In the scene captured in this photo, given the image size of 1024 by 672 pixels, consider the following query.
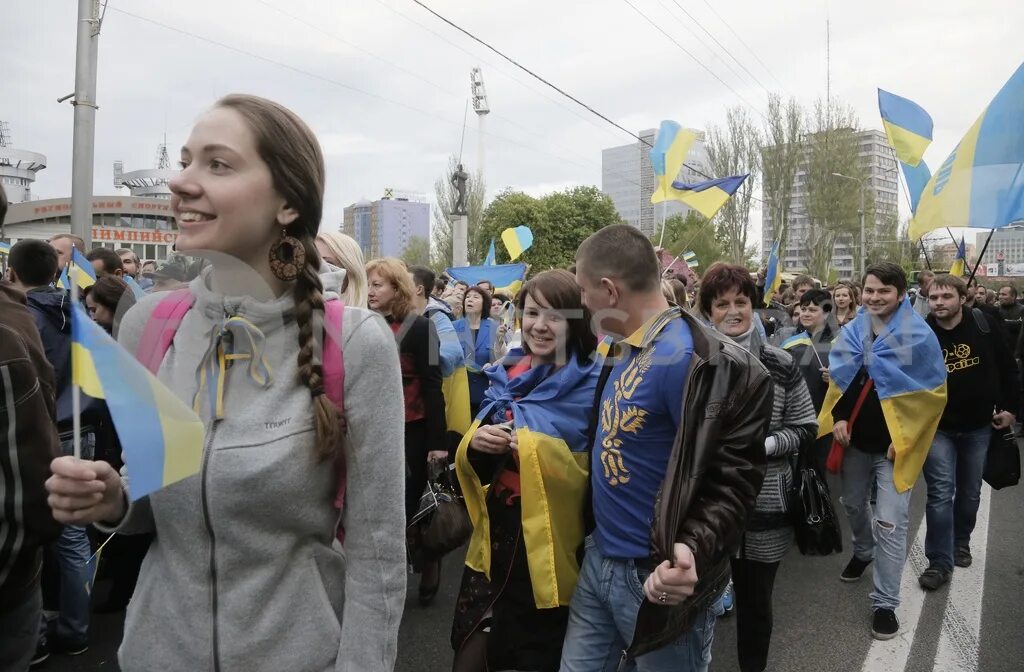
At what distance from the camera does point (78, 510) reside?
1.23 metres

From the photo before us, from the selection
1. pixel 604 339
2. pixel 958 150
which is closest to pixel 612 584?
pixel 604 339

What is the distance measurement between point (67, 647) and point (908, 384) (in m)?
4.65

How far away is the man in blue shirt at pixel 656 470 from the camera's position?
6.72 feet

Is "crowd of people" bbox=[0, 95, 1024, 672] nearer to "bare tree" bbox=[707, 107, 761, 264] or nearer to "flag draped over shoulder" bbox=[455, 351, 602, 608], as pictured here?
"flag draped over shoulder" bbox=[455, 351, 602, 608]

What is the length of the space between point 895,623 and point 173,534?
12.7 feet

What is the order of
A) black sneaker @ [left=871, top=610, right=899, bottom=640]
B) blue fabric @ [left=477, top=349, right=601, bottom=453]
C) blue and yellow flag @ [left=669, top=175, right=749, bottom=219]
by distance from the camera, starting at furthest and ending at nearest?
A: blue and yellow flag @ [left=669, top=175, right=749, bottom=219] < black sneaker @ [left=871, top=610, right=899, bottom=640] < blue fabric @ [left=477, top=349, right=601, bottom=453]

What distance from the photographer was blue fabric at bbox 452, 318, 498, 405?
5914 millimetres

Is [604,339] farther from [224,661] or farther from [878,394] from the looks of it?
[878,394]

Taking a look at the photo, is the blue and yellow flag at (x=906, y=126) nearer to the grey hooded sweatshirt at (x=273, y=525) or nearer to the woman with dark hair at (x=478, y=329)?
the woman with dark hair at (x=478, y=329)

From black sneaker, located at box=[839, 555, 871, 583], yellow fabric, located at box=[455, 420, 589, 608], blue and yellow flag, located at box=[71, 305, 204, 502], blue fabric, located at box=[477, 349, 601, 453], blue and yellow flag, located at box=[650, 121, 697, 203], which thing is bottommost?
black sneaker, located at box=[839, 555, 871, 583]

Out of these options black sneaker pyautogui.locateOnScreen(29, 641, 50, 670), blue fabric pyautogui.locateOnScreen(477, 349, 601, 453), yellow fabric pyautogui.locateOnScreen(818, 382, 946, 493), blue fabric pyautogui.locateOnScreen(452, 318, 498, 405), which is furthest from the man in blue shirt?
blue fabric pyautogui.locateOnScreen(452, 318, 498, 405)

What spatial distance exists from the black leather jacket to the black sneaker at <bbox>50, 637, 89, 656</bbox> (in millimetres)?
3007

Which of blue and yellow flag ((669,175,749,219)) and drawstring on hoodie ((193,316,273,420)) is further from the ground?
blue and yellow flag ((669,175,749,219))

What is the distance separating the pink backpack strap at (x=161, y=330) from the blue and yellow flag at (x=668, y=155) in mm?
6867
